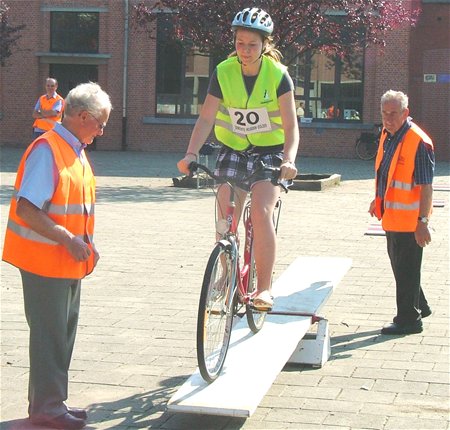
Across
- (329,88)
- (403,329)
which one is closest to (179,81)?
(329,88)

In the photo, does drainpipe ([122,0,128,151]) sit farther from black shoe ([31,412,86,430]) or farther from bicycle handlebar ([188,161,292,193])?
black shoe ([31,412,86,430])

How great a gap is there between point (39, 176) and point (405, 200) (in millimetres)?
3480

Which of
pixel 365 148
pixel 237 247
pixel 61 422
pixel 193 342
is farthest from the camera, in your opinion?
pixel 365 148

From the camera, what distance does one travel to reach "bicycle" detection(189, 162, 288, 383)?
5.27 m

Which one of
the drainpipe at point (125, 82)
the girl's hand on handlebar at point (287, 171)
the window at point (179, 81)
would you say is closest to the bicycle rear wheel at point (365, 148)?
the window at point (179, 81)

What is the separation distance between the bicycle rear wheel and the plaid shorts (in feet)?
85.6

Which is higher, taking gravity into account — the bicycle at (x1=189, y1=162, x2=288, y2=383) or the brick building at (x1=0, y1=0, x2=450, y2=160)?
the brick building at (x1=0, y1=0, x2=450, y2=160)

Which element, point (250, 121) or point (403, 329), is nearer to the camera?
point (250, 121)

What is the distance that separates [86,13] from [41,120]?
14.5m

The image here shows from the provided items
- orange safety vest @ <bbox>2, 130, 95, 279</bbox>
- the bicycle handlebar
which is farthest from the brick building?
orange safety vest @ <bbox>2, 130, 95, 279</bbox>

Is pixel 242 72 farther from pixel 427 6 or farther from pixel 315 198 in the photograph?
pixel 427 6

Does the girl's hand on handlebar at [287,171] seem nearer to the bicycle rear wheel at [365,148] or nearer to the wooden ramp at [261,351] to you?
the wooden ramp at [261,351]

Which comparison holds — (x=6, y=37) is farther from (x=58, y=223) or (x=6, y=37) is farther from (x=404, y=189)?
(x=58, y=223)

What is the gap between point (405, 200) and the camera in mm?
7434
